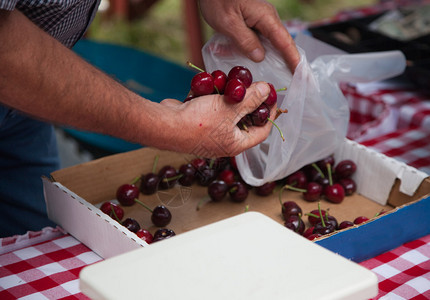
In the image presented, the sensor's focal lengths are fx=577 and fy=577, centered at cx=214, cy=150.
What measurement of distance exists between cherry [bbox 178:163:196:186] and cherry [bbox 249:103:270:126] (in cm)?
36

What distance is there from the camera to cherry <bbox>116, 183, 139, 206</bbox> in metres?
1.39

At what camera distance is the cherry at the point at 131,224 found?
4.07 ft

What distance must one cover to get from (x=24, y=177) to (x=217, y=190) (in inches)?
24.8

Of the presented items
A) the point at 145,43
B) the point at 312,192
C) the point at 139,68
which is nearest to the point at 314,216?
the point at 312,192

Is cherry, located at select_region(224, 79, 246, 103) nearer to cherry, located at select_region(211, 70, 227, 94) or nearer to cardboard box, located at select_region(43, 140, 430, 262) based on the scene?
cherry, located at select_region(211, 70, 227, 94)

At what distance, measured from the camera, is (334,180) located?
1.51 metres

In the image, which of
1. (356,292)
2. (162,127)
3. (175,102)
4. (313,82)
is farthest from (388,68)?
(356,292)

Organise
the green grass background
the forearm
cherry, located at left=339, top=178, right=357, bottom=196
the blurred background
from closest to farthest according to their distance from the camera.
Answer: the forearm, cherry, located at left=339, top=178, right=357, bottom=196, the blurred background, the green grass background

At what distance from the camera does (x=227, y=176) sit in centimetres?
148

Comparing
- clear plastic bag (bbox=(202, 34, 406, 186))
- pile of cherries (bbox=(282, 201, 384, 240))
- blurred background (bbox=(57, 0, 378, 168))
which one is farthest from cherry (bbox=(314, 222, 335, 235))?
blurred background (bbox=(57, 0, 378, 168))

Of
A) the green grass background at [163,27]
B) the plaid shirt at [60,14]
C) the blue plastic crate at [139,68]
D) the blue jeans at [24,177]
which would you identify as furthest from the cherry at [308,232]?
the green grass background at [163,27]

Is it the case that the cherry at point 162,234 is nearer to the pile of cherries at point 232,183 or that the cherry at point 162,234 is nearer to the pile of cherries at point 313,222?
the pile of cherries at point 232,183

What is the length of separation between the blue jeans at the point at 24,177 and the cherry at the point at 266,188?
2.03 ft

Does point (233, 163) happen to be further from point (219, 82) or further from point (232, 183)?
point (219, 82)
